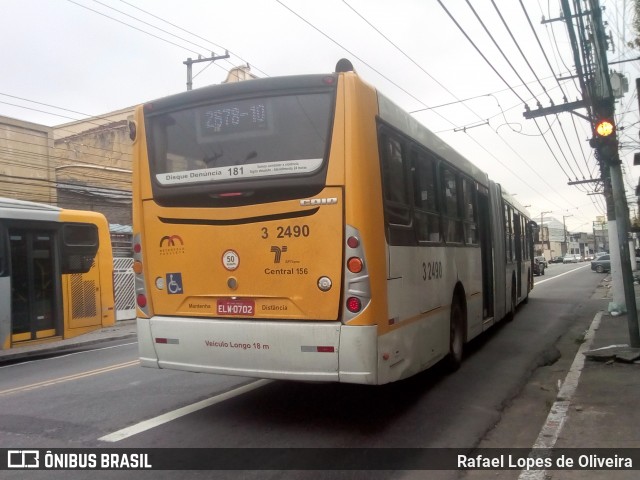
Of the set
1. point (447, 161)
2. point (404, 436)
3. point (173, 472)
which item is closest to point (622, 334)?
point (447, 161)

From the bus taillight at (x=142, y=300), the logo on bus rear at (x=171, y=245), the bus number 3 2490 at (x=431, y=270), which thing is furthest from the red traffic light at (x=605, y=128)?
the bus taillight at (x=142, y=300)

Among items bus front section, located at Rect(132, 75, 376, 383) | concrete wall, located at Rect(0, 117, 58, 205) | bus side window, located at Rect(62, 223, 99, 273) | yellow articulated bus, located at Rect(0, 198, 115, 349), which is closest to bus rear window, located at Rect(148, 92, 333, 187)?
bus front section, located at Rect(132, 75, 376, 383)

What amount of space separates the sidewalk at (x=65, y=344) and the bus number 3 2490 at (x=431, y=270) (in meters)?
8.16

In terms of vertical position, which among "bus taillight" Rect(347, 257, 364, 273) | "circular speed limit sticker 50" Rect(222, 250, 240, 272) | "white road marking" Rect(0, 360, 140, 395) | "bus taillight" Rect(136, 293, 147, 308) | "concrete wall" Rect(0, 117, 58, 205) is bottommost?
"white road marking" Rect(0, 360, 140, 395)

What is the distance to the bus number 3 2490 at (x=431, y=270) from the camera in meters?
6.42

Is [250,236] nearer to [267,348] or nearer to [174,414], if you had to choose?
[267,348]

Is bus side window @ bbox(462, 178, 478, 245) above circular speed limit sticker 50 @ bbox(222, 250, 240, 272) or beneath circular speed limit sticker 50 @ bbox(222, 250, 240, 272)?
above

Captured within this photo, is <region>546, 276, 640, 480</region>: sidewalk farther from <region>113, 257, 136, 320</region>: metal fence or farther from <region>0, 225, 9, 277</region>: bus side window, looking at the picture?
<region>113, 257, 136, 320</region>: metal fence

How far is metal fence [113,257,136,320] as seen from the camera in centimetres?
1894

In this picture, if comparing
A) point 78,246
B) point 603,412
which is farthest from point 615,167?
point 78,246

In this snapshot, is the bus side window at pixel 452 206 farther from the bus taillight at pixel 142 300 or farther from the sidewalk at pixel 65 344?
the sidewalk at pixel 65 344

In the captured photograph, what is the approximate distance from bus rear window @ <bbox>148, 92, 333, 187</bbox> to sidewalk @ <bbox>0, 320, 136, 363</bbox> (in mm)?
7099

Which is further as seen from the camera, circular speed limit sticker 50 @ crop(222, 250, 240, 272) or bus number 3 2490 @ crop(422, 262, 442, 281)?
bus number 3 2490 @ crop(422, 262, 442, 281)

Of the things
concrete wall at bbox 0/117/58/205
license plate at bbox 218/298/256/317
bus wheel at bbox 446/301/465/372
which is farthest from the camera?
concrete wall at bbox 0/117/58/205
